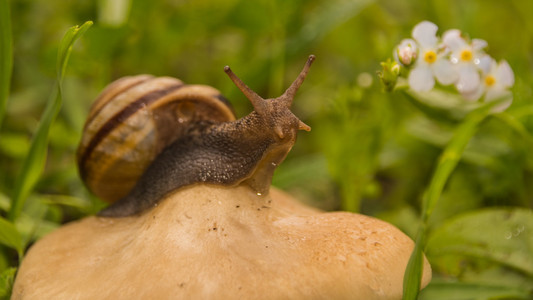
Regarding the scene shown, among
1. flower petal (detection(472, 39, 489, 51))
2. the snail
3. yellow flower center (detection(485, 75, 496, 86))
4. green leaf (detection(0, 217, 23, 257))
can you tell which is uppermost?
flower petal (detection(472, 39, 489, 51))

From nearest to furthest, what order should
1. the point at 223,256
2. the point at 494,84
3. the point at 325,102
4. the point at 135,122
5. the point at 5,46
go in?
1. the point at 223,256
2. the point at 135,122
3. the point at 5,46
4. the point at 494,84
5. the point at 325,102

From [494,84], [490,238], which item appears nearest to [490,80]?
[494,84]

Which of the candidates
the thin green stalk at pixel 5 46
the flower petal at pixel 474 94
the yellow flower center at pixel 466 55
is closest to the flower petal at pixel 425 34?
the yellow flower center at pixel 466 55

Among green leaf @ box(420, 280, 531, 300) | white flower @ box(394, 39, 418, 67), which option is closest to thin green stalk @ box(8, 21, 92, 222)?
white flower @ box(394, 39, 418, 67)

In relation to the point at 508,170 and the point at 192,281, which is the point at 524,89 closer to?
the point at 508,170

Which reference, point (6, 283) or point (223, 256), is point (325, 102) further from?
point (6, 283)

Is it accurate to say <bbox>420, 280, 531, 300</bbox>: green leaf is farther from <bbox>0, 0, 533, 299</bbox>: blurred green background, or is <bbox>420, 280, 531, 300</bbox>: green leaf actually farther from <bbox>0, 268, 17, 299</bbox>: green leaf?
<bbox>0, 268, 17, 299</bbox>: green leaf

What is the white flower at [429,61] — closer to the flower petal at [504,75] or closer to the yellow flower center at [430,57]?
the yellow flower center at [430,57]
